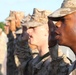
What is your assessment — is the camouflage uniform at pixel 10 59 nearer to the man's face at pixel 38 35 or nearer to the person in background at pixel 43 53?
the person in background at pixel 43 53

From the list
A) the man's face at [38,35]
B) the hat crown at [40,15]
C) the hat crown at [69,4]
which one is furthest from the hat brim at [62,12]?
the hat crown at [40,15]

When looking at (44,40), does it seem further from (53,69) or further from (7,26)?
(7,26)

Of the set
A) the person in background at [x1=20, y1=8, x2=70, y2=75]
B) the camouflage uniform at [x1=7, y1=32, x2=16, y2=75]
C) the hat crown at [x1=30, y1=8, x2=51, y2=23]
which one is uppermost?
Answer: the hat crown at [x1=30, y1=8, x2=51, y2=23]

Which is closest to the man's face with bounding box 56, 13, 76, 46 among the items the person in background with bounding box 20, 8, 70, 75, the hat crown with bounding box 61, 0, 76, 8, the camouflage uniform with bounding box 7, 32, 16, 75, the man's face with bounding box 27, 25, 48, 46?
the hat crown with bounding box 61, 0, 76, 8

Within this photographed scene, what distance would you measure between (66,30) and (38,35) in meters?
1.99

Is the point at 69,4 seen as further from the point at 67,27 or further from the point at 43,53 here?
the point at 43,53

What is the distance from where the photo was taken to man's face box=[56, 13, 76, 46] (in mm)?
3441

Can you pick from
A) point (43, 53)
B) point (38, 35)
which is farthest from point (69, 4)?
point (38, 35)

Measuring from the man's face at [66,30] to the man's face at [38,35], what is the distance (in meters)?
1.75

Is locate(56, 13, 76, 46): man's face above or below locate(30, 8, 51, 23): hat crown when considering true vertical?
above

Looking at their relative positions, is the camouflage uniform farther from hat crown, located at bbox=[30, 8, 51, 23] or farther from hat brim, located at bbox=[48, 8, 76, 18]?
hat brim, located at bbox=[48, 8, 76, 18]

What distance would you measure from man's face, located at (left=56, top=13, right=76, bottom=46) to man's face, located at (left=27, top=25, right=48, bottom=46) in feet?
5.74

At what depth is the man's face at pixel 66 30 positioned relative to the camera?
3441 mm

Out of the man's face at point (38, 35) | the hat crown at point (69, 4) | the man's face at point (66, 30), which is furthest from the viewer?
the man's face at point (38, 35)
